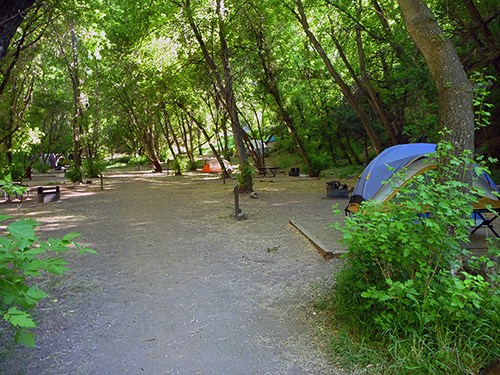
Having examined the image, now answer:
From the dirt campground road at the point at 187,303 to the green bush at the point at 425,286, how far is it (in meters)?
0.60

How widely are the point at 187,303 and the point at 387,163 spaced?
4.81 m

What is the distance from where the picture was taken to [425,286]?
3322 millimetres

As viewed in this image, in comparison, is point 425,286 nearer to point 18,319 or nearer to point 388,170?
point 18,319

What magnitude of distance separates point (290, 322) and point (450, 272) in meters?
1.57

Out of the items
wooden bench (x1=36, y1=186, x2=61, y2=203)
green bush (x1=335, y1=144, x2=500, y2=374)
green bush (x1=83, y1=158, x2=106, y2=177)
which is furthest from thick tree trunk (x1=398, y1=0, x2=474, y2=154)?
green bush (x1=83, y1=158, x2=106, y2=177)

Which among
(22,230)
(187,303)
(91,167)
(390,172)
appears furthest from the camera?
(91,167)

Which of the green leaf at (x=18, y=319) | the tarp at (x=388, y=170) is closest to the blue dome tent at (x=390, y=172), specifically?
the tarp at (x=388, y=170)

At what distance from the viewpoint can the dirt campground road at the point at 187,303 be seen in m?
3.38

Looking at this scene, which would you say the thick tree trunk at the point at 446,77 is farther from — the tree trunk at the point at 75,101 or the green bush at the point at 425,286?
the tree trunk at the point at 75,101

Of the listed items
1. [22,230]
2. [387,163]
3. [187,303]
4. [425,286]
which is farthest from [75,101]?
[425,286]

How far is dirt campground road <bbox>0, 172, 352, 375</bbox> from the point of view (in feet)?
11.1

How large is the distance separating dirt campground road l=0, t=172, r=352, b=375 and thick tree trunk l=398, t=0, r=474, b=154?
231 cm

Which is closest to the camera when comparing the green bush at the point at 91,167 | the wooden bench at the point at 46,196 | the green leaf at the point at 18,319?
the green leaf at the point at 18,319

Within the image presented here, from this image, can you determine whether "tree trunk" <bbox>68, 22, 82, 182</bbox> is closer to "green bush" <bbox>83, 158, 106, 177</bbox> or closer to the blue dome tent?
"green bush" <bbox>83, 158, 106, 177</bbox>
